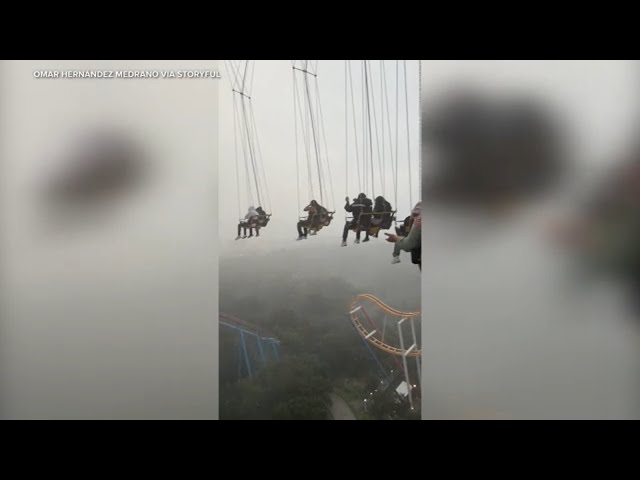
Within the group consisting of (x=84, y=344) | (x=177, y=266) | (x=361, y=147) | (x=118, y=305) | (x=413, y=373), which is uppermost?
(x=361, y=147)

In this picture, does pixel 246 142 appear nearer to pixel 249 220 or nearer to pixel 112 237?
pixel 249 220

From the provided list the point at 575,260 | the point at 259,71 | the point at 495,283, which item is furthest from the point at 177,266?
the point at 575,260

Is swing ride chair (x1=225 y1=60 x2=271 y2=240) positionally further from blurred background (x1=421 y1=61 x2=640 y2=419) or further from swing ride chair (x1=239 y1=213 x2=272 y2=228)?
blurred background (x1=421 y1=61 x2=640 y2=419)

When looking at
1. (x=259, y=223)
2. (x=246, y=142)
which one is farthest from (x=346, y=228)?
(x=246, y=142)

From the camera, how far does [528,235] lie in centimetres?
254

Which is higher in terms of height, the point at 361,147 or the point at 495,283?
the point at 361,147

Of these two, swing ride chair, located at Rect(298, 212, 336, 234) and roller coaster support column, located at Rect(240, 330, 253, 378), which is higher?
swing ride chair, located at Rect(298, 212, 336, 234)

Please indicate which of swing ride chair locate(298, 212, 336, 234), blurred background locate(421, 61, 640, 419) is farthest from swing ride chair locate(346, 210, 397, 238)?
blurred background locate(421, 61, 640, 419)

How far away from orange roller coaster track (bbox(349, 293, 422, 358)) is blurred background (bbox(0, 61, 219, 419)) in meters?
0.85

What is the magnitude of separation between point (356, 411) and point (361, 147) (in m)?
1.58

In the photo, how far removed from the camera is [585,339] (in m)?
2.57

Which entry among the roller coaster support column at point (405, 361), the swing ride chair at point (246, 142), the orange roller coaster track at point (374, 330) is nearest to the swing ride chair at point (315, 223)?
the swing ride chair at point (246, 142)

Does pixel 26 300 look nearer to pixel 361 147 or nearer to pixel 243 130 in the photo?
pixel 243 130

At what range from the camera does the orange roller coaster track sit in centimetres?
257
